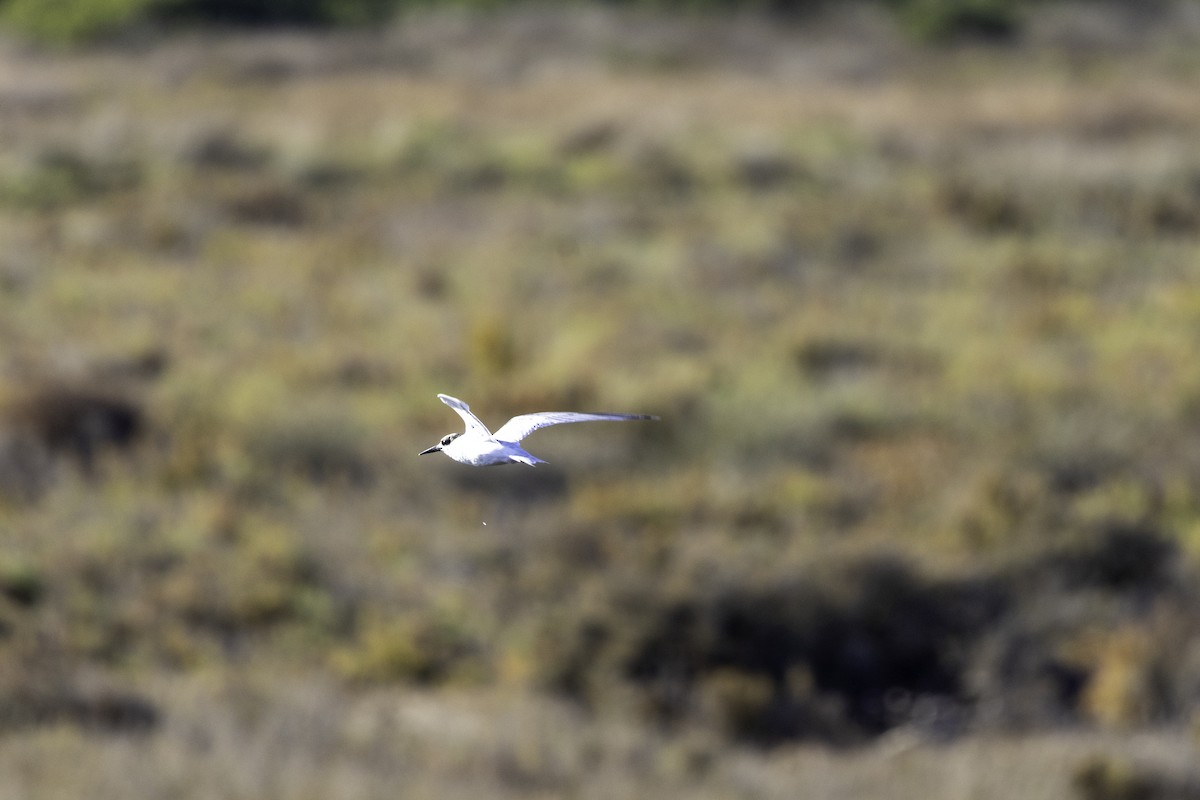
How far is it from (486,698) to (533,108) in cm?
2398

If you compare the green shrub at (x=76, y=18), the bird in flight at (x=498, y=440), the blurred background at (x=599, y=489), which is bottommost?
the green shrub at (x=76, y=18)

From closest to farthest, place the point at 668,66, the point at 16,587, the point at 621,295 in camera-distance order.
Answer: the point at 16,587 < the point at 621,295 < the point at 668,66

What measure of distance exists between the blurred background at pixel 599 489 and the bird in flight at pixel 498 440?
5664 mm

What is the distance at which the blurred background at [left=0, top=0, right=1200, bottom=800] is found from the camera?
9.23 metres

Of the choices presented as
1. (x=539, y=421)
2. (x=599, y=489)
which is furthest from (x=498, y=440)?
(x=599, y=489)

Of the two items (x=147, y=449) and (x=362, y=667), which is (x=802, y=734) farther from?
(x=147, y=449)

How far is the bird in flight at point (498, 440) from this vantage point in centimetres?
219

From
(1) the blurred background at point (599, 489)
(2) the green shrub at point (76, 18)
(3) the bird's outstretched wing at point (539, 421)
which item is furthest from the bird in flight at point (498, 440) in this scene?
(2) the green shrub at point (76, 18)

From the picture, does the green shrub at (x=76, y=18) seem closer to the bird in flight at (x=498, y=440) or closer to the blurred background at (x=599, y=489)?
the blurred background at (x=599, y=489)

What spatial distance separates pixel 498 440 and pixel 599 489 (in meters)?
10.5

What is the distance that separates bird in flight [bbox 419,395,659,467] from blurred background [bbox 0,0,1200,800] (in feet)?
18.6

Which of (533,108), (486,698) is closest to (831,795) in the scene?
(486,698)

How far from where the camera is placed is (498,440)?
229 centimetres

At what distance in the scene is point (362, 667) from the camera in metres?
10.5
